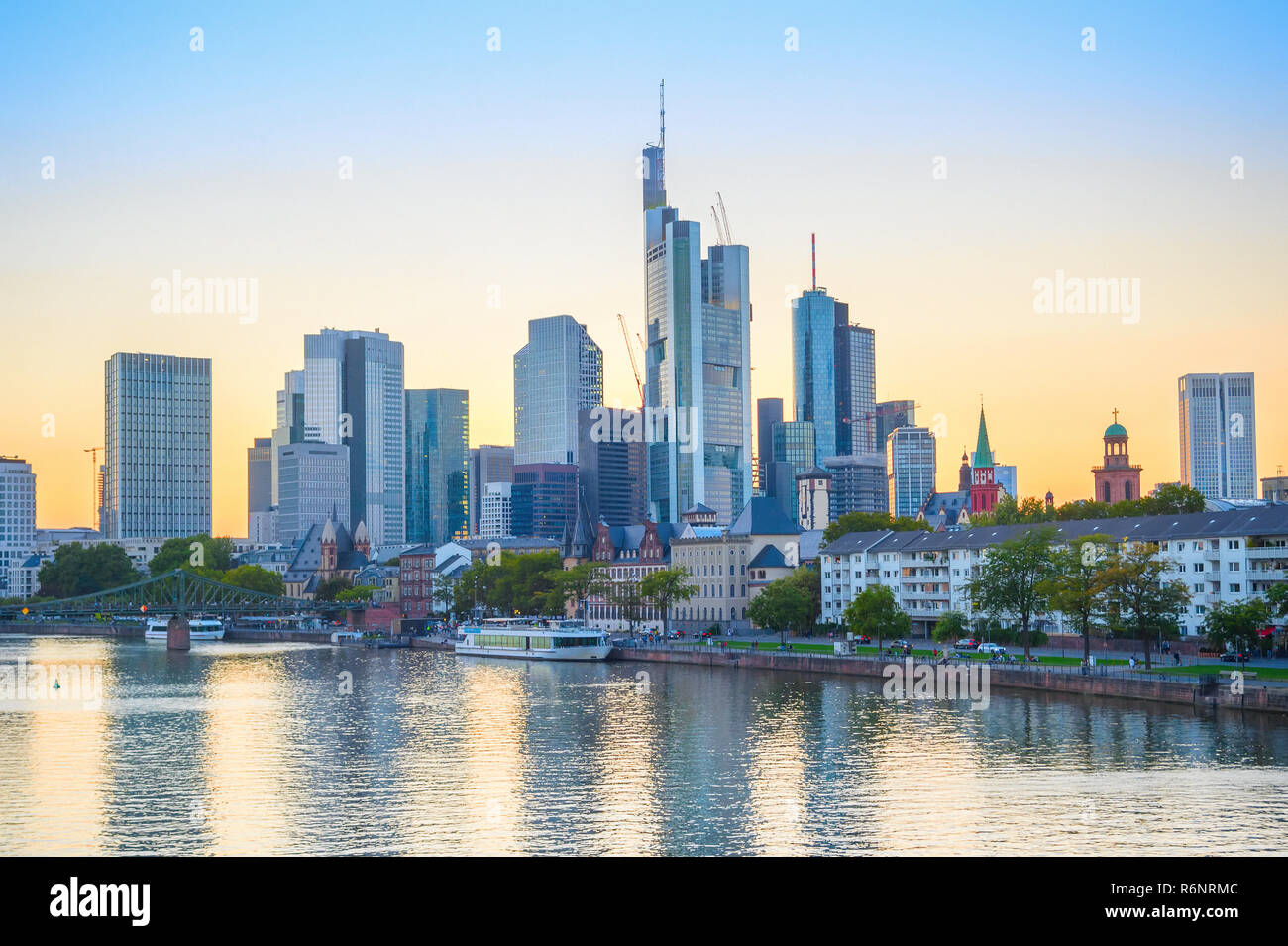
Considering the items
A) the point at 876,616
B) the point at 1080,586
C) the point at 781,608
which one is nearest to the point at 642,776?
the point at 1080,586

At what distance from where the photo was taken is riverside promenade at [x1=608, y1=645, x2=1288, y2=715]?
71188 mm

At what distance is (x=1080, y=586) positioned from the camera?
9519cm

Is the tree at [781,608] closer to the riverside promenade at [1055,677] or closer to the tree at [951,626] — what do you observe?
the riverside promenade at [1055,677]

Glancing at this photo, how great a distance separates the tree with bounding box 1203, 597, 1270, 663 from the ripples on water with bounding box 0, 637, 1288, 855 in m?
14.1

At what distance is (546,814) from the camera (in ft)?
150

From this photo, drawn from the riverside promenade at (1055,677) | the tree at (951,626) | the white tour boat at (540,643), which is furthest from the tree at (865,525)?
the tree at (951,626)

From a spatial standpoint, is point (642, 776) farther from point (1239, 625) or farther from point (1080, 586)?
point (1080, 586)

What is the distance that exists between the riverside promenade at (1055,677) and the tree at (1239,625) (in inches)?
294

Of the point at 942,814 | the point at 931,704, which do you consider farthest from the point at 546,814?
the point at 931,704

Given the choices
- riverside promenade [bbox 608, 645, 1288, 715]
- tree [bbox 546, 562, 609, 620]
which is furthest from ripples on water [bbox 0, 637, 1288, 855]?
tree [bbox 546, 562, 609, 620]

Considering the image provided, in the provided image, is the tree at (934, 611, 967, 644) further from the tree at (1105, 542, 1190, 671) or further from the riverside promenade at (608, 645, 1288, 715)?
the tree at (1105, 542, 1190, 671)

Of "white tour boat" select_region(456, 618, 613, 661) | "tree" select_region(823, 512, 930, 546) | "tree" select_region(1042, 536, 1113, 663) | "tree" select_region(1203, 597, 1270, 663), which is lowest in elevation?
"white tour boat" select_region(456, 618, 613, 661)
